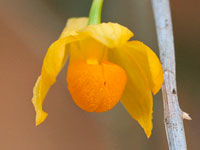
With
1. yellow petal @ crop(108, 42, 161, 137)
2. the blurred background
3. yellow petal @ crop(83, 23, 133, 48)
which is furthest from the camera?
the blurred background

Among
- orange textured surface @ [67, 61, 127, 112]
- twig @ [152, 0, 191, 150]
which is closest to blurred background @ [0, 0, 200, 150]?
twig @ [152, 0, 191, 150]

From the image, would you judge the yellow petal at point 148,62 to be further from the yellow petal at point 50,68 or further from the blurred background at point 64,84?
the blurred background at point 64,84

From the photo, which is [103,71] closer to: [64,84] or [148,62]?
[148,62]

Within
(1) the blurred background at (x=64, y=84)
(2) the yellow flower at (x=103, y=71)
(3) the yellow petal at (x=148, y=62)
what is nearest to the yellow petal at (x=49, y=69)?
(2) the yellow flower at (x=103, y=71)

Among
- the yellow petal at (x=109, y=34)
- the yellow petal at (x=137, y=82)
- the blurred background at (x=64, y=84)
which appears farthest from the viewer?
the blurred background at (x=64, y=84)

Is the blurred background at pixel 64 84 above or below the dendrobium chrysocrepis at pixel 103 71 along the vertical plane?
below

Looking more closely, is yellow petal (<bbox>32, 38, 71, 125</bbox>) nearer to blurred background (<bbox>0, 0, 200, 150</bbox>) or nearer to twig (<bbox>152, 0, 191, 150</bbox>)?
twig (<bbox>152, 0, 191, 150</bbox>)
